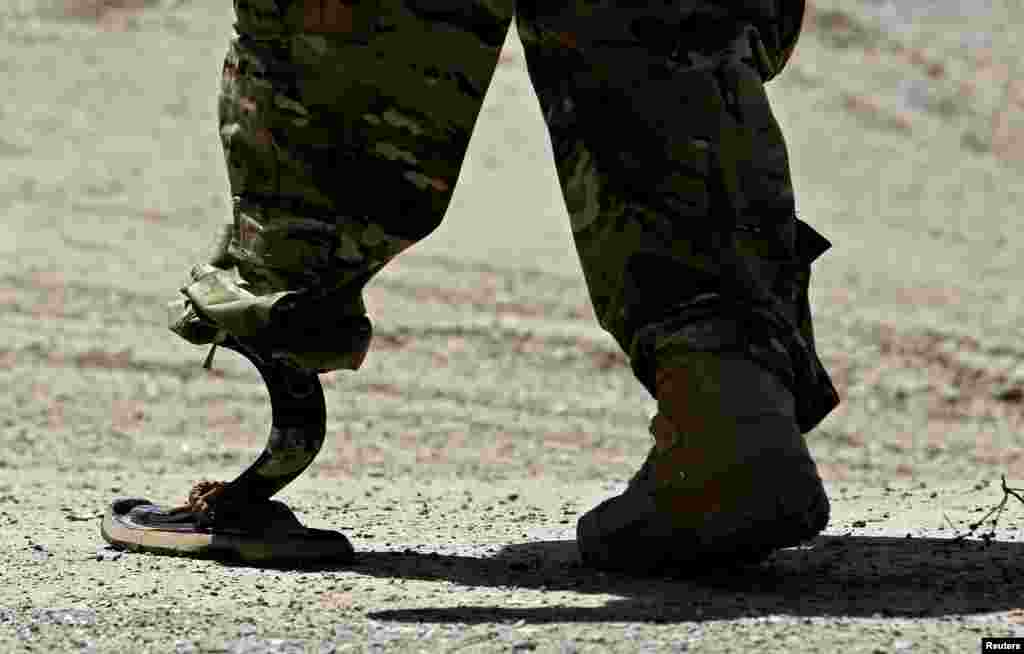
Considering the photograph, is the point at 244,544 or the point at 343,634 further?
the point at 244,544

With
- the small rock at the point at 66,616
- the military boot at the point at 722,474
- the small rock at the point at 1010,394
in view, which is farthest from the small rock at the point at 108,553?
the small rock at the point at 1010,394

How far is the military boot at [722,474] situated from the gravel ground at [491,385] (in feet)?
0.25

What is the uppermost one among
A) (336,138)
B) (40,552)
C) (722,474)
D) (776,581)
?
(336,138)

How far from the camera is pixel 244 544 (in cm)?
290

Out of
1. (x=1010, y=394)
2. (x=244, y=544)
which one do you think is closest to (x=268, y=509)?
(x=244, y=544)

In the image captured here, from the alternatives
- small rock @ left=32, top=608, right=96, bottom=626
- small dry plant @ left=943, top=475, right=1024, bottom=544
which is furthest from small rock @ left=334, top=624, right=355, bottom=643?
small dry plant @ left=943, top=475, right=1024, bottom=544

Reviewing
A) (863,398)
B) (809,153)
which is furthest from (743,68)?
(809,153)

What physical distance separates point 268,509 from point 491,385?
12.0 ft

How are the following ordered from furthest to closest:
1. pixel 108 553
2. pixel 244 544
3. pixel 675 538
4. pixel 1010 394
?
pixel 1010 394 < pixel 108 553 < pixel 244 544 < pixel 675 538

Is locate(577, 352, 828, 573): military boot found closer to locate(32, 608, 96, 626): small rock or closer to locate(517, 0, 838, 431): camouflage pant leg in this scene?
locate(517, 0, 838, 431): camouflage pant leg

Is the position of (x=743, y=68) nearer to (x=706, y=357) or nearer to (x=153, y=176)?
(x=706, y=357)

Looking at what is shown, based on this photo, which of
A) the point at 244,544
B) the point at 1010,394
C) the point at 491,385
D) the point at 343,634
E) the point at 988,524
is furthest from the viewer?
the point at 1010,394

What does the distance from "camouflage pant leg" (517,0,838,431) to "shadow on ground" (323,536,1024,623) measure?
324 mm

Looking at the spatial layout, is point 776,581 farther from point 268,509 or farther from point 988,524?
point 268,509
